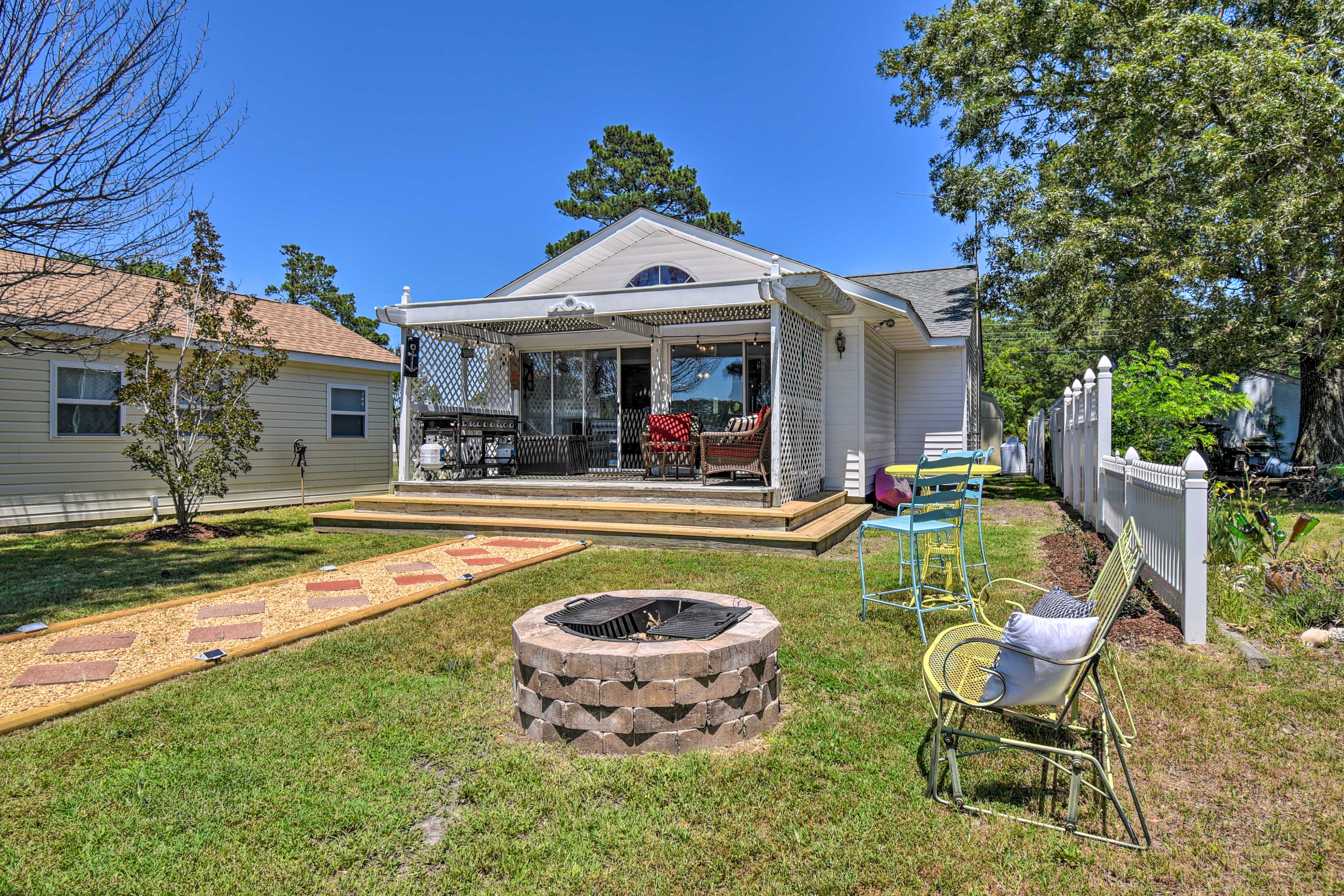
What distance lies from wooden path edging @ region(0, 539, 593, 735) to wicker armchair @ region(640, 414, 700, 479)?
2.86 m

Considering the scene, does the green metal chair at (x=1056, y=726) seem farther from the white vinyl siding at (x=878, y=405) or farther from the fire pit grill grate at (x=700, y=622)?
the white vinyl siding at (x=878, y=405)

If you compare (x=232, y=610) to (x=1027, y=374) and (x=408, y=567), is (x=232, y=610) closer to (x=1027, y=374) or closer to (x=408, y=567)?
(x=408, y=567)

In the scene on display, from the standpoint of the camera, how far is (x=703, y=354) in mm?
11727

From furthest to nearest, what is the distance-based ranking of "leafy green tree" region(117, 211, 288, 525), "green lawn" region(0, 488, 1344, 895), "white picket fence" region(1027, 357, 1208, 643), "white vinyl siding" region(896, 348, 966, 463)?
"white vinyl siding" region(896, 348, 966, 463) < "leafy green tree" region(117, 211, 288, 525) < "white picket fence" region(1027, 357, 1208, 643) < "green lawn" region(0, 488, 1344, 895)

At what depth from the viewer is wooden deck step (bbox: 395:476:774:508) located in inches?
328

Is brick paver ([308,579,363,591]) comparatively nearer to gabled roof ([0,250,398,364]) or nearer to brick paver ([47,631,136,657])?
brick paver ([47,631,136,657])

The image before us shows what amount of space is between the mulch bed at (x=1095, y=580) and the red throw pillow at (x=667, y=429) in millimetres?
4626

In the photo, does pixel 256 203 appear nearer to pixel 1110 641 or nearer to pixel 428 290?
pixel 428 290

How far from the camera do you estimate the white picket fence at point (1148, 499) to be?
4.06m

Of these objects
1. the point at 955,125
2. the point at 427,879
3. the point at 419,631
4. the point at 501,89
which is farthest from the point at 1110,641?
the point at 501,89

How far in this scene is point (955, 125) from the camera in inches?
622

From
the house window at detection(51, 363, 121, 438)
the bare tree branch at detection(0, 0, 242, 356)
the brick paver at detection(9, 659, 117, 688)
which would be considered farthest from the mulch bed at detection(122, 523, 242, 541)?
the brick paver at detection(9, 659, 117, 688)

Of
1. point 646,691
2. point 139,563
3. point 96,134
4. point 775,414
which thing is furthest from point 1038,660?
point 96,134

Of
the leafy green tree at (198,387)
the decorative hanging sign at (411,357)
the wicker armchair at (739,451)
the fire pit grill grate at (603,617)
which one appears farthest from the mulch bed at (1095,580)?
the leafy green tree at (198,387)
